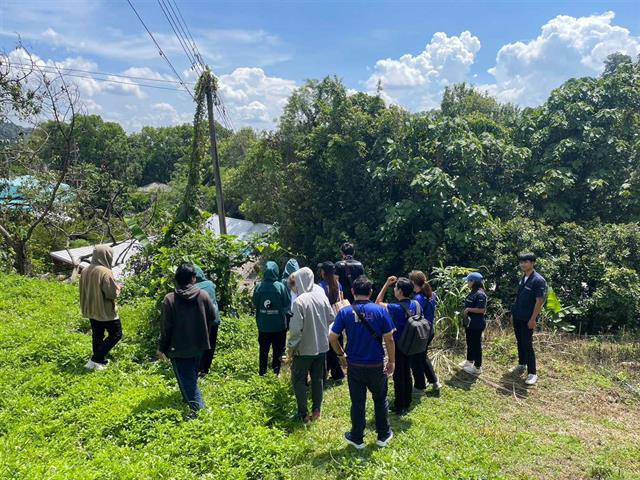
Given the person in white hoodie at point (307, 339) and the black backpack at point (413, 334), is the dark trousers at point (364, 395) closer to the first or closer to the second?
the person in white hoodie at point (307, 339)

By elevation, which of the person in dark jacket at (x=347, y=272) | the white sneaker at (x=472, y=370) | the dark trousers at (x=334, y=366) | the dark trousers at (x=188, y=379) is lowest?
the white sneaker at (x=472, y=370)

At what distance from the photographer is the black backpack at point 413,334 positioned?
192 inches

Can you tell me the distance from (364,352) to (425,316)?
1495mm

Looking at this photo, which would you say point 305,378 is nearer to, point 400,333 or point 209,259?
point 400,333

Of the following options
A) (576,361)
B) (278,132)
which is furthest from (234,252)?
(278,132)

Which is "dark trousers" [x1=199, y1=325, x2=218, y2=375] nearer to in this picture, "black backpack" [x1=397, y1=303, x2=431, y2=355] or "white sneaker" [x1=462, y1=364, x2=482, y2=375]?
"black backpack" [x1=397, y1=303, x2=431, y2=355]

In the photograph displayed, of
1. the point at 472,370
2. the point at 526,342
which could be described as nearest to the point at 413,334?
the point at 472,370

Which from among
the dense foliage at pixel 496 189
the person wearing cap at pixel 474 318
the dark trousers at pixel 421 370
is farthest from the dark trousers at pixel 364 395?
the dense foliage at pixel 496 189

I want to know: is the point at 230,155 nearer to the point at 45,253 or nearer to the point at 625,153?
the point at 45,253

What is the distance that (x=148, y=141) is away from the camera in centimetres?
6400

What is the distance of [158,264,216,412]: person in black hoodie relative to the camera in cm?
461

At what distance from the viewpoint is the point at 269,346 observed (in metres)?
5.85

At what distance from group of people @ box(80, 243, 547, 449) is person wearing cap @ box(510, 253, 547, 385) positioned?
0.04 ft

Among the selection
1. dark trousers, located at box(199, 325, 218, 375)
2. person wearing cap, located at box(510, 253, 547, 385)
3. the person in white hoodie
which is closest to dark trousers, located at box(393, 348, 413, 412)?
the person in white hoodie
